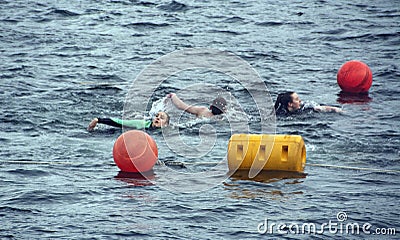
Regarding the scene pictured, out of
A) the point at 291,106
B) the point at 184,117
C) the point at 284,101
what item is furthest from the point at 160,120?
the point at 291,106

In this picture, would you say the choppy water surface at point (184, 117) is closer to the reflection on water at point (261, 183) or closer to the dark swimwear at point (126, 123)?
the reflection on water at point (261, 183)

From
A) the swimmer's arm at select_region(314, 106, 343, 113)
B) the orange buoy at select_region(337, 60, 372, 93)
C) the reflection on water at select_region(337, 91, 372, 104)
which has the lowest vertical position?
the swimmer's arm at select_region(314, 106, 343, 113)

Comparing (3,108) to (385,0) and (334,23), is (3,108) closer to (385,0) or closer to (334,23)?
(334,23)

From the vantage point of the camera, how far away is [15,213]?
391 inches

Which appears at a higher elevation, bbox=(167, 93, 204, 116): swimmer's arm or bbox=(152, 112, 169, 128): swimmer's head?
bbox=(167, 93, 204, 116): swimmer's arm

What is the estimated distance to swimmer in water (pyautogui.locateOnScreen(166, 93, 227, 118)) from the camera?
16797mm

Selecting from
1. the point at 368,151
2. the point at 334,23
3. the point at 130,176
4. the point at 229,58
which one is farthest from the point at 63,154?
the point at 334,23

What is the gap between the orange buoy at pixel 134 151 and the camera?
1180 cm

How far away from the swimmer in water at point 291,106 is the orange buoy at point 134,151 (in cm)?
538

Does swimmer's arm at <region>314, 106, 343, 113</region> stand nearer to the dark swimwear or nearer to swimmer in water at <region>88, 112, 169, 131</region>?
swimmer in water at <region>88, 112, 169, 131</region>

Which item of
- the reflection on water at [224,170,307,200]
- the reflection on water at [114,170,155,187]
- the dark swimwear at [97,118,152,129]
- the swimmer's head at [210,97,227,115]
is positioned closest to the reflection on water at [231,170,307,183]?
the reflection on water at [224,170,307,200]

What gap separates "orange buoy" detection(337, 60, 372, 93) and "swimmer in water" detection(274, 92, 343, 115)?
63.3 inches

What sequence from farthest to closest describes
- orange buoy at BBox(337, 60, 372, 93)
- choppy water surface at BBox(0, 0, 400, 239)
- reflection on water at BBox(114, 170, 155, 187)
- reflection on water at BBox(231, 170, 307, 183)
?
orange buoy at BBox(337, 60, 372, 93) < reflection on water at BBox(231, 170, 307, 183) < reflection on water at BBox(114, 170, 155, 187) < choppy water surface at BBox(0, 0, 400, 239)

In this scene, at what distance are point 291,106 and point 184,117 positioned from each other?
2596mm
